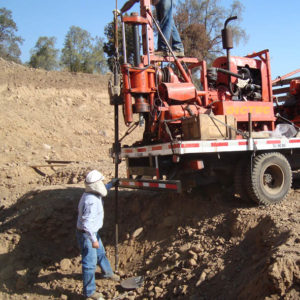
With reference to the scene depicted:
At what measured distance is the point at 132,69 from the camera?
17.6ft

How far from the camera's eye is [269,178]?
18.7 ft

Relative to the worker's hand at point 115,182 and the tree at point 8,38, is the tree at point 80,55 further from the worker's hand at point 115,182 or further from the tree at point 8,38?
the worker's hand at point 115,182

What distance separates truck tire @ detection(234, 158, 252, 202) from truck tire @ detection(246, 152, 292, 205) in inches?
4.1

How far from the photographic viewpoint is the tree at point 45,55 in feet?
102

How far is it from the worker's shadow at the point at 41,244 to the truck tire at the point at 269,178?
320 cm

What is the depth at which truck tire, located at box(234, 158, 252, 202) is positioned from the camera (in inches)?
215

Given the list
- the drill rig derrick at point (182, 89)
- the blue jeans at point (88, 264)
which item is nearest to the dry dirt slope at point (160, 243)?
the blue jeans at point (88, 264)

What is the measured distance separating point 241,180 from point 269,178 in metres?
0.58

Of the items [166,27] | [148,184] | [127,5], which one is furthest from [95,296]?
[127,5]

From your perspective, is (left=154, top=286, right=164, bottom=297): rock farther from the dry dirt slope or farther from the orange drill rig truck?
the orange drill rig truck

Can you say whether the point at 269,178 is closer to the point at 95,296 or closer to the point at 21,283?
the point at 95,296

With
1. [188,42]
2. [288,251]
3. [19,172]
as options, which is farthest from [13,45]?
[288,251]

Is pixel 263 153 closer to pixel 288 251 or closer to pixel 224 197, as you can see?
pixel 224 197

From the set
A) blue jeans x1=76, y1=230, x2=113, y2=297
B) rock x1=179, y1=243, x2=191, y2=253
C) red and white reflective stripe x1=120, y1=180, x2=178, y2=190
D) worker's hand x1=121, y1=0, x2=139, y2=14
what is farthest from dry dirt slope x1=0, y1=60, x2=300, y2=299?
worker's hand x1=121, y1=0, x2=139, y2=14
